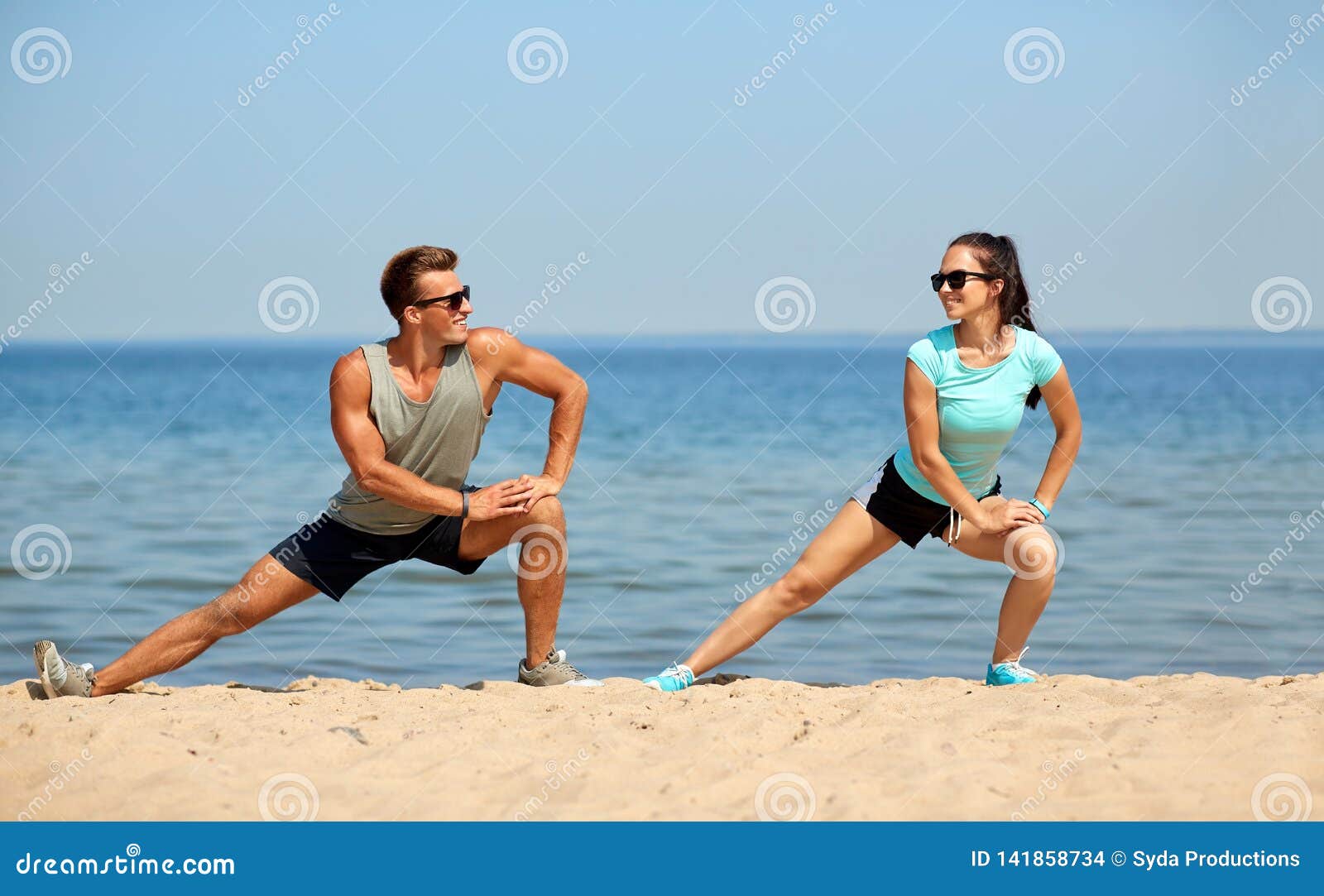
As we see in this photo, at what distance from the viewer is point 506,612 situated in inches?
297

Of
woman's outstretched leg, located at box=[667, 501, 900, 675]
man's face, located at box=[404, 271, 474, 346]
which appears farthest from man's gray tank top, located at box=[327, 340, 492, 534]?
woman's outstretched leg, located at box=[667, 501, 900, 675]

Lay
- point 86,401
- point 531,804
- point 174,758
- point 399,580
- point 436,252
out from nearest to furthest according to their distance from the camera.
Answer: point 531,804
point 174,758
point 436,252
point 399,580
point 86,401

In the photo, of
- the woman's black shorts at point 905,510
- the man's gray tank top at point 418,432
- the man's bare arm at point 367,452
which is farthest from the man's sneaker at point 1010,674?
the man's gray tank top at point 418,432

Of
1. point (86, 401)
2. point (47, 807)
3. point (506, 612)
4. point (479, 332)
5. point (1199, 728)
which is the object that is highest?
point (86, 401)

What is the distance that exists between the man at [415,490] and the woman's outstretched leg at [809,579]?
0.55 m

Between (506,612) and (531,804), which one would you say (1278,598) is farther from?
(531,804)

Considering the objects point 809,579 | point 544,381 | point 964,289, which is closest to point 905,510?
point 809,579

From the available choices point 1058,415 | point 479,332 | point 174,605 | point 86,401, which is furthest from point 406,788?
point 86,401

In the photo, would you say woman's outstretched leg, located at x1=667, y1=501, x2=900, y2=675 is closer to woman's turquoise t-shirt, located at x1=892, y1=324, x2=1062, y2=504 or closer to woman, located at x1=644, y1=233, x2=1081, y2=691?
woman, located at x1=644, y1=233, x2=1081, y2=691

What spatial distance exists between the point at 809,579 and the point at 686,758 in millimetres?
1481

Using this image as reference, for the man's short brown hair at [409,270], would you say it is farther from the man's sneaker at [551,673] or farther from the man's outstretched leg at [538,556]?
the man's sneaker at [551,673]

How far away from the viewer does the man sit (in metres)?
4.85

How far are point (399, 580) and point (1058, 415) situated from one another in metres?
4.78

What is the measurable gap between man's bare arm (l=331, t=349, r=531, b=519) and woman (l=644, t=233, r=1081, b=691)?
1116mm
